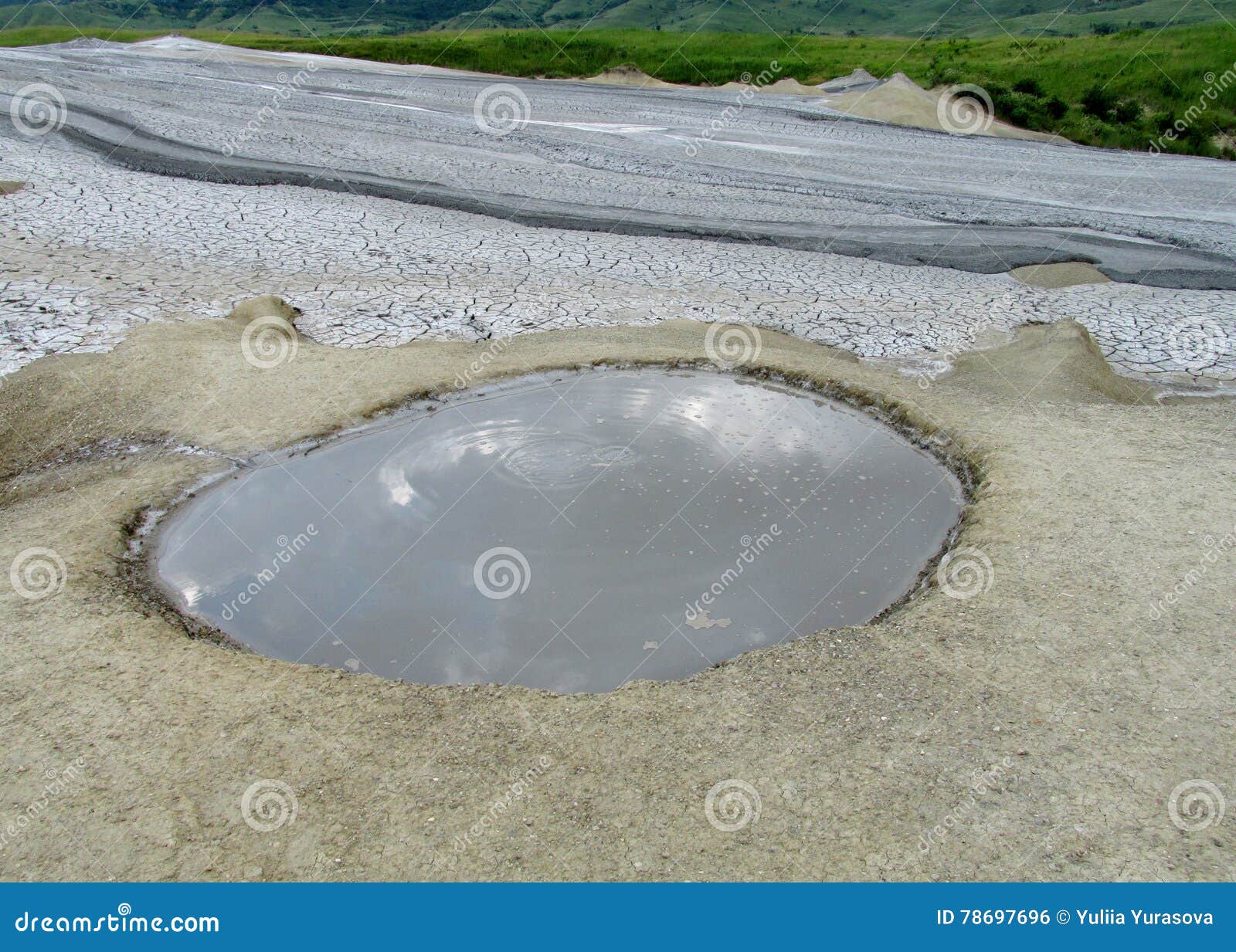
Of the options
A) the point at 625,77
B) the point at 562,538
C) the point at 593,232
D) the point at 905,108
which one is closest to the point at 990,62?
the point at 905,108

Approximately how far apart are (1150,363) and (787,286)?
3.22 m

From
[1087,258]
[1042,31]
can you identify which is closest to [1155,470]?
[1087,258]

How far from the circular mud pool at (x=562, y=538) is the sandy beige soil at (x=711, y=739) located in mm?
306

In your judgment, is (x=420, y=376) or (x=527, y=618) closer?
(x=527, y=618)

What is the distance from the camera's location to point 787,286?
9070 millimetres

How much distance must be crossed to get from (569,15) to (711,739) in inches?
2823

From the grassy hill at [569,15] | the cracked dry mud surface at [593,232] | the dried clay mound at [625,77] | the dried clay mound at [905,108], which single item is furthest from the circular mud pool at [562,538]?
the grassy hill at [569,15]

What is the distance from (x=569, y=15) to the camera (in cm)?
6650

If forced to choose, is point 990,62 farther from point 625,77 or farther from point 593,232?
point 593,232

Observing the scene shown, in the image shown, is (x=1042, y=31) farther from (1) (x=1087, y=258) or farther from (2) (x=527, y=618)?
(2) (x=527, y=618)

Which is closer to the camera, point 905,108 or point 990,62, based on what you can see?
point 905,108

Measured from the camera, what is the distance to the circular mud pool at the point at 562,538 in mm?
4254

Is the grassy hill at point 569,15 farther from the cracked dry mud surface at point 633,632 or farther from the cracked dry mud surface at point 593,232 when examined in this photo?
the cracked dry mud surface at point 633,632

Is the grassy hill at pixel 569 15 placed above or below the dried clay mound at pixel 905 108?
above
